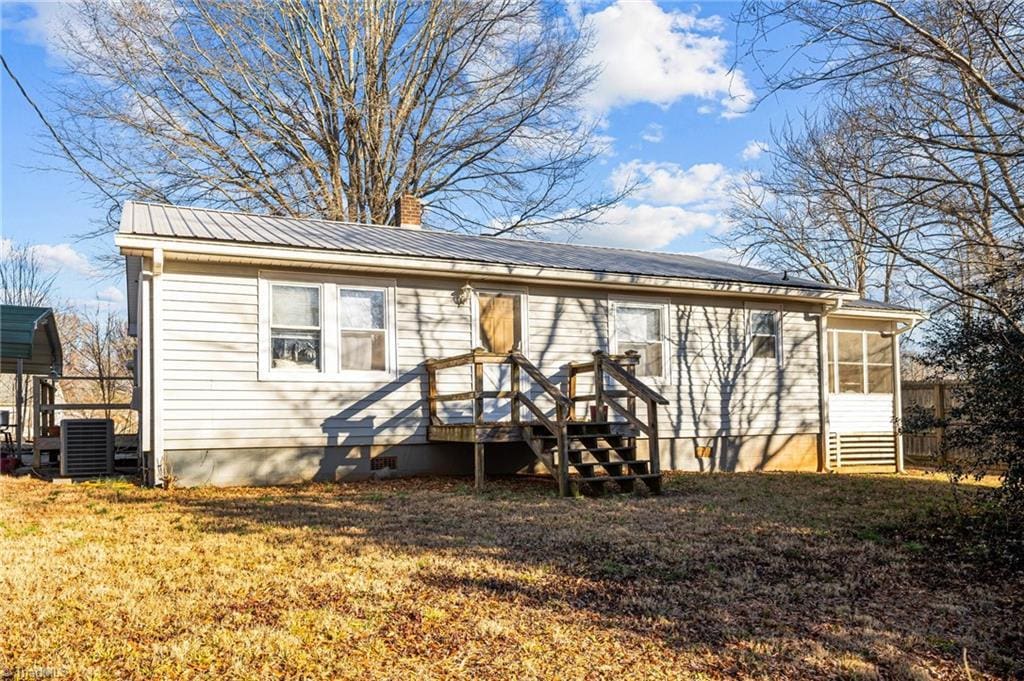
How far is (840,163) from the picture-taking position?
36.9 ft

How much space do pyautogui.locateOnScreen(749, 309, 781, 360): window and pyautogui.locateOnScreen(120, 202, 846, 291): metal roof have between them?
589 mm

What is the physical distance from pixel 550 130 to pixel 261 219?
11255mm

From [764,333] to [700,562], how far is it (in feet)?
29.6

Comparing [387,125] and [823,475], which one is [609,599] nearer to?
[823,475]

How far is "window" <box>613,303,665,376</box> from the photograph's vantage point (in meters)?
12.8

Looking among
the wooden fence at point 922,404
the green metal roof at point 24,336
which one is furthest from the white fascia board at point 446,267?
the green metal roof at point 24,336

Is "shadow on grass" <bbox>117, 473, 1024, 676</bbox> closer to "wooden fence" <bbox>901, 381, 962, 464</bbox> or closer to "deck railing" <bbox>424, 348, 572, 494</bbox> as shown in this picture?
"deck railing" <bbox>424, 348, 572, 494</bbox>

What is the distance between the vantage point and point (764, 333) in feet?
46.1

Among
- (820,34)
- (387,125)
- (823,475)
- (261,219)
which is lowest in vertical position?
(823,475)

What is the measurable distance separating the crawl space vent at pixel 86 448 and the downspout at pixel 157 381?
219cm

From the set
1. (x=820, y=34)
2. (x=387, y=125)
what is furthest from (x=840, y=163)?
(x=387, y=125)

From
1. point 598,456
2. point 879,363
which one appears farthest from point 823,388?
point 598,456

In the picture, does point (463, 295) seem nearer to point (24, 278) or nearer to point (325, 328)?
point (325, 328)

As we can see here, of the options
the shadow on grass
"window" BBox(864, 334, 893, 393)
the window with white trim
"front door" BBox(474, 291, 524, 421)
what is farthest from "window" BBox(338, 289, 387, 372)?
"window" BBox(864, 334, 893, 393)
